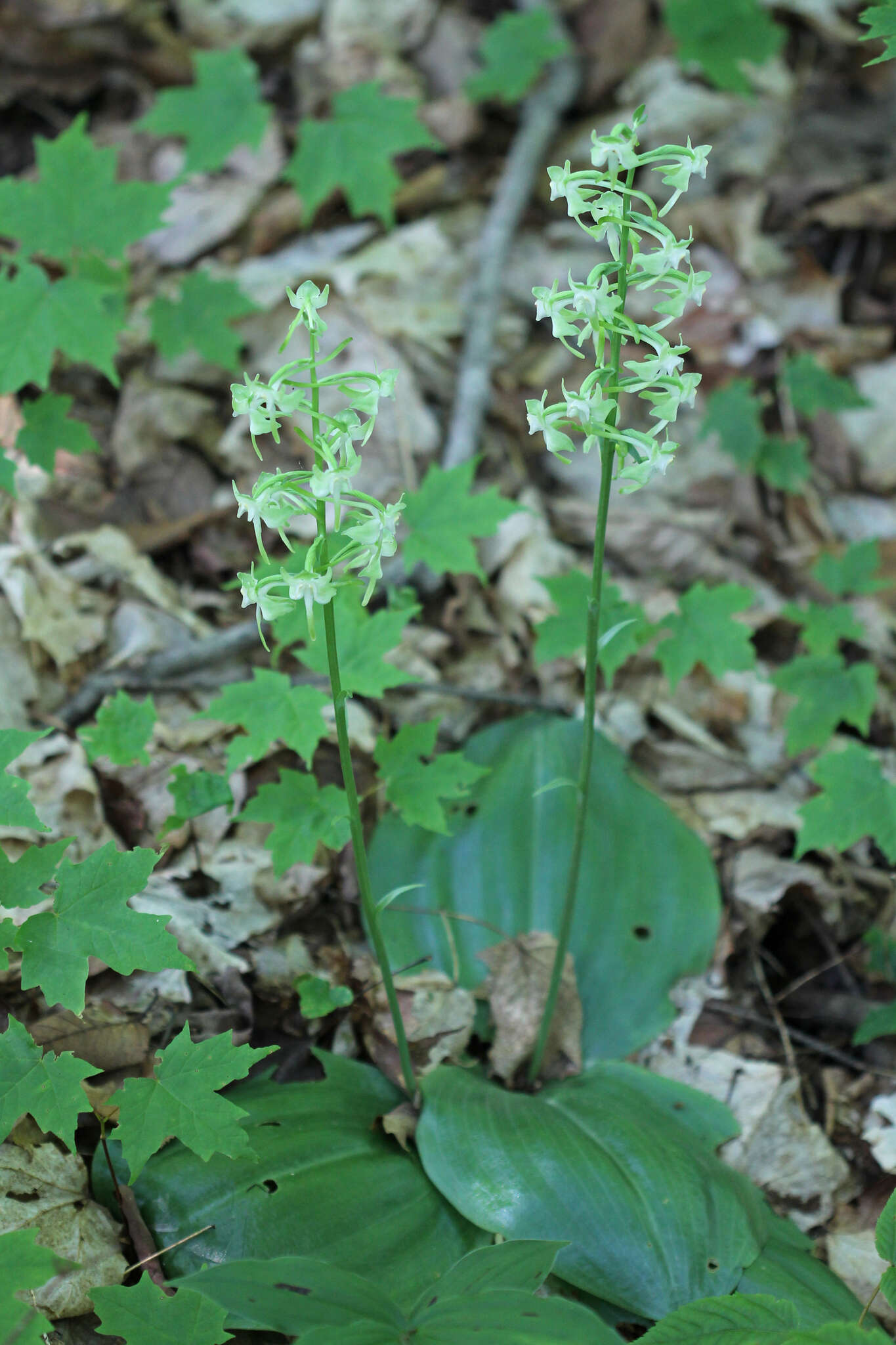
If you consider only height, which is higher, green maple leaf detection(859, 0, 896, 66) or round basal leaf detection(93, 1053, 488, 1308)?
green maple leaf detection(859, 0, 896, 66)

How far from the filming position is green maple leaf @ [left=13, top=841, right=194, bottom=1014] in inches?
65.3

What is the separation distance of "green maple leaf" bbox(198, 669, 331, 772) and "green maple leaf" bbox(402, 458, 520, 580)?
0.58 metres

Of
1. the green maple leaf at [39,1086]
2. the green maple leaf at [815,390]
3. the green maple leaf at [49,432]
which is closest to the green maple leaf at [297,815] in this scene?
the green maple leaf at [39,1086]

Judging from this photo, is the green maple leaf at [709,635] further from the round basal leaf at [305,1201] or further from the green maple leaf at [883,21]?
the round basal leaf at [305,1201]

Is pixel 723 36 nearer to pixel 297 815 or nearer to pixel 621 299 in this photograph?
pixel 621 299

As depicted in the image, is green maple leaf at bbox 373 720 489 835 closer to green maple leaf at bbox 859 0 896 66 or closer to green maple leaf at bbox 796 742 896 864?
green maple leaf at bbox 796 742 896 864

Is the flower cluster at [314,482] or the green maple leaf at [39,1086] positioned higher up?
the flower cluster at [314,482]

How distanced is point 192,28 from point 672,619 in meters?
4.06

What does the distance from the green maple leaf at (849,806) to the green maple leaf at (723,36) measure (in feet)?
11.6

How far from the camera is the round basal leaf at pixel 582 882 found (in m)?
2.51

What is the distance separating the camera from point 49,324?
9.23ft

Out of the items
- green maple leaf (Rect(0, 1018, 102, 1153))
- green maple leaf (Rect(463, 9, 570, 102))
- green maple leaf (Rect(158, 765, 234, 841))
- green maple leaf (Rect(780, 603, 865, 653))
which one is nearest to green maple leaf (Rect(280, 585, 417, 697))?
green maple leaf (Rect(158, 765, 234, 841))

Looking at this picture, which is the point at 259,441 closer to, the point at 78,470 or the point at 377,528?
the point at 78,470

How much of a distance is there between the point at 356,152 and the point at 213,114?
22.5 inches
